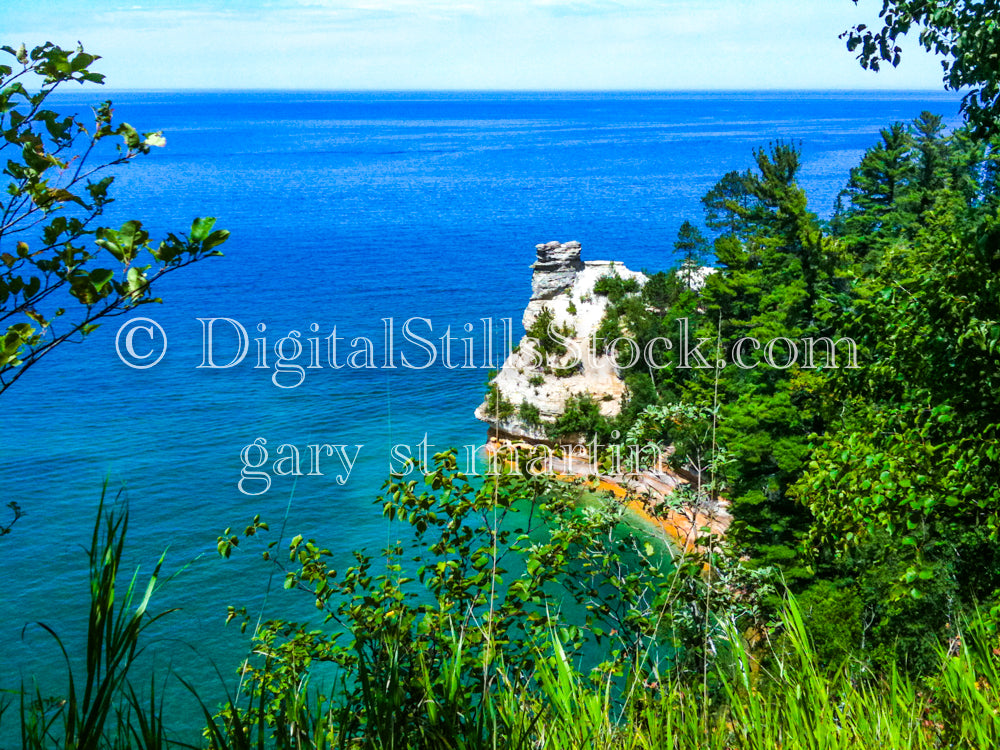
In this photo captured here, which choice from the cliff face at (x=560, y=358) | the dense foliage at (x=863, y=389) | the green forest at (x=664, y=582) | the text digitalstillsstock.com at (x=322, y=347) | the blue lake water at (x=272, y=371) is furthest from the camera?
the text digitalstillsstock.com at (x=322, y=347)

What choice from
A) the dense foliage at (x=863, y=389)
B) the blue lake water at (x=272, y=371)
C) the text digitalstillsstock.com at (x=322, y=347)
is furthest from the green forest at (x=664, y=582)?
the text digitalstillsstock.com at (x=322, y=347)

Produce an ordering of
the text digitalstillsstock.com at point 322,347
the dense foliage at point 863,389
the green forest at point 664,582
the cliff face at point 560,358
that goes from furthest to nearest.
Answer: the text digitalstillsstock.com at point 322,347, the cliff face at point 560,358, the dense foliage at point 863,389, the green forest at point 664,582

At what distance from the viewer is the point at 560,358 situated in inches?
1415

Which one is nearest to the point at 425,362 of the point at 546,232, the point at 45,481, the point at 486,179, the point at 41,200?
the point at 45,481

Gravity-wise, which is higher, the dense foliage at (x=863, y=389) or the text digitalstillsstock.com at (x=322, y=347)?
the dense foliage at (x=863, y=389)

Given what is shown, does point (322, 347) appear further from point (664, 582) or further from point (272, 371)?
point (664, 582)

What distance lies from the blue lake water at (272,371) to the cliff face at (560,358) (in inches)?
120

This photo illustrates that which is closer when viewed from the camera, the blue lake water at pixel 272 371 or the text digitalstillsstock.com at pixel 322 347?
the blue lake water at pixel 272 371

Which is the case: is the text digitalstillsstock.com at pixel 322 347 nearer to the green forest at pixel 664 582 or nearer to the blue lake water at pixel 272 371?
the blue lake water at pixel 272 371

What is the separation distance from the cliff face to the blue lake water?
3.05m

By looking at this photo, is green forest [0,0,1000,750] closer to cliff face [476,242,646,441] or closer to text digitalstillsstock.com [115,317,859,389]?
cliff face [476,242,646,441]

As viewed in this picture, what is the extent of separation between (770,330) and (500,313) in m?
31.1

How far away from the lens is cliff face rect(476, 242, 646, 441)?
112 feet

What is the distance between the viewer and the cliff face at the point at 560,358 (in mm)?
34188
